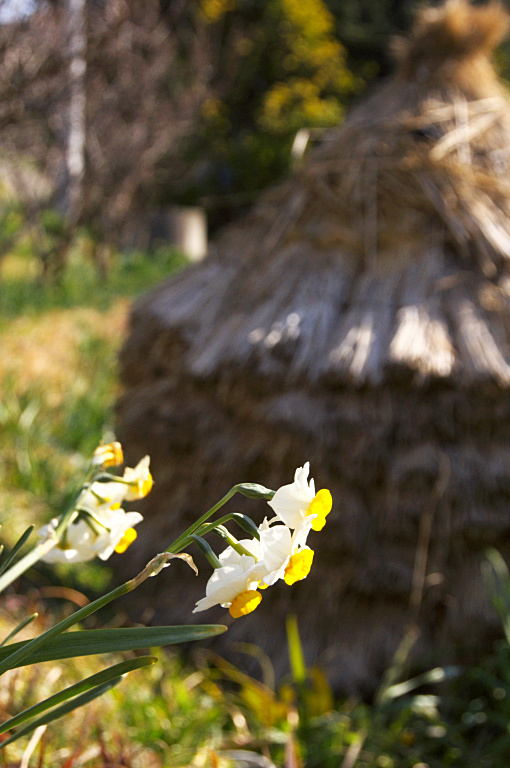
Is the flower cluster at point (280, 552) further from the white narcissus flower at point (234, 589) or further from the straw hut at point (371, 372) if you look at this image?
the straw hut at point (371, 372)

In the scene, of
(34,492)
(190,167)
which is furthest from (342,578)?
(190,167)

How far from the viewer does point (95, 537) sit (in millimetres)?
703

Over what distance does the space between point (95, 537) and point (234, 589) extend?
21 centimetres

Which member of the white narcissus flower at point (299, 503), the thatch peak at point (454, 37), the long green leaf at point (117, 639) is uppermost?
the white narcissus flower at point (299, 503)

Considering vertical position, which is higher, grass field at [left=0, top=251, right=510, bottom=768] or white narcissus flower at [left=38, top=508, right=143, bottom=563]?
white narcissus flower at [left=38, top=508, right=143, bottom=563]

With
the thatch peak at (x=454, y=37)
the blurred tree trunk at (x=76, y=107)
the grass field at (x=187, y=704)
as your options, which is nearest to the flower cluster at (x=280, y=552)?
the grass field at (x=187, y=704)

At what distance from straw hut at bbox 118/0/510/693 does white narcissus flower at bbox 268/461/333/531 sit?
129 centimetres

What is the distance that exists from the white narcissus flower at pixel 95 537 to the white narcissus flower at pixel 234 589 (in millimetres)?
156

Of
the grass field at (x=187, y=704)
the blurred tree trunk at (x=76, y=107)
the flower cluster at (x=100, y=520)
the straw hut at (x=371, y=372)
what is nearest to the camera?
the flower cluster at (x=100, y=520)

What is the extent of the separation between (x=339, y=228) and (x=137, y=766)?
1649mm

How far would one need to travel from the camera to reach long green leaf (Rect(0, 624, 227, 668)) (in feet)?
1.82

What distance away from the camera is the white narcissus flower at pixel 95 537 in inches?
27.0

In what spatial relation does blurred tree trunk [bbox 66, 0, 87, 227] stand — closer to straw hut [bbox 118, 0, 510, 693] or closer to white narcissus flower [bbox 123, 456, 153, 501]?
straw hut [bbox 118, 0, 510, 693]

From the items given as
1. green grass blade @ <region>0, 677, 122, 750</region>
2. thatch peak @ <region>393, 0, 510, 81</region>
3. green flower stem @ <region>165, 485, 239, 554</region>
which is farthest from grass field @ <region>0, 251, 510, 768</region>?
thatch peak @ <region>393, 0, 510, 81</region>
